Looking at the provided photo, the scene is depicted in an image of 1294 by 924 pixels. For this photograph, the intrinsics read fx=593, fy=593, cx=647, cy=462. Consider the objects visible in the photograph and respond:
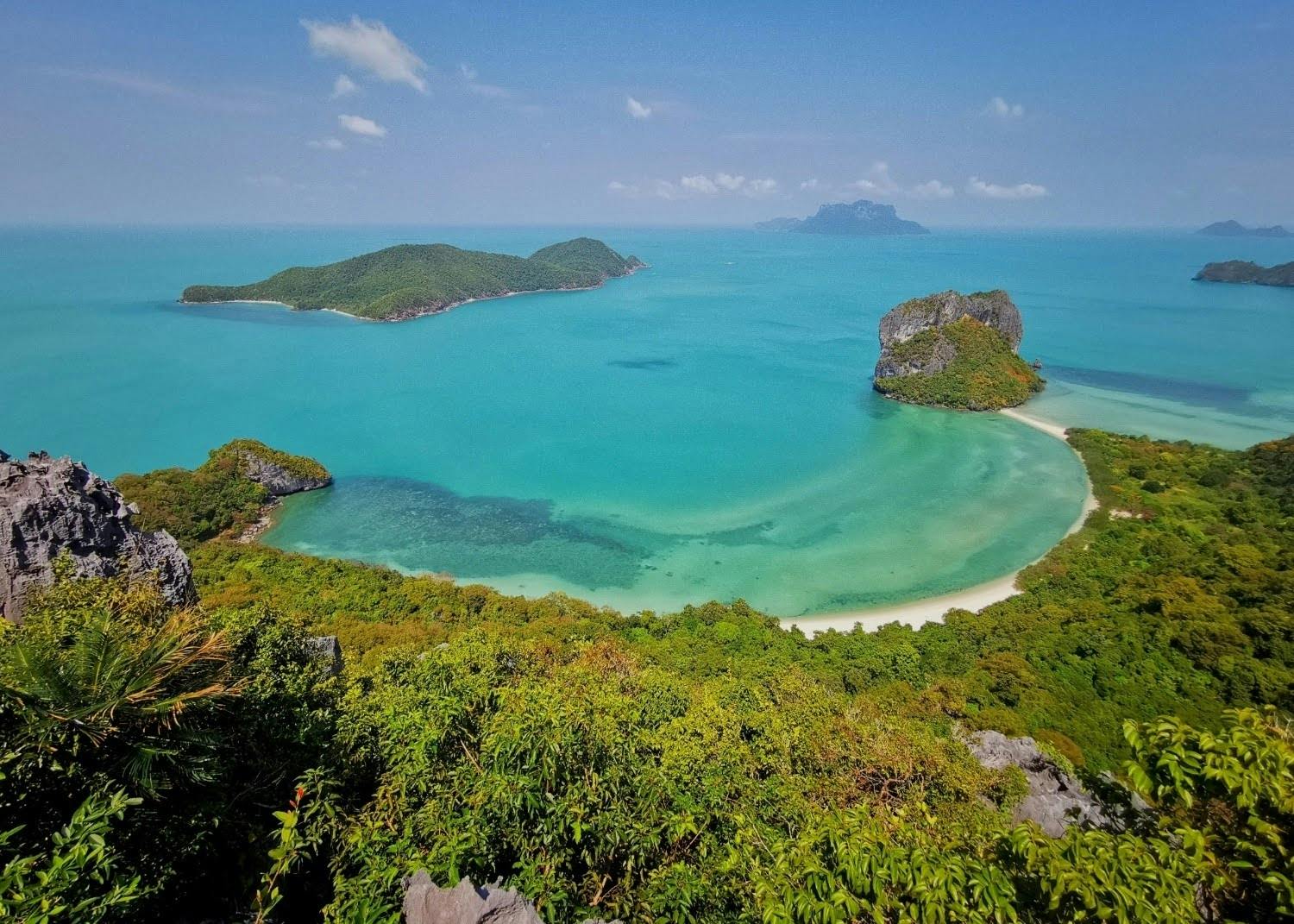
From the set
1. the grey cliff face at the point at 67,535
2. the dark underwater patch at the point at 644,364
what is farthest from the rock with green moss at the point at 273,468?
the dark underwater patch at the point at 644,364

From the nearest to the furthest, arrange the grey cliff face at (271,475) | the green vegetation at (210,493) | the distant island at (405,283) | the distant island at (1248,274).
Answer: the green vegetation at (210,493), the grey cliff face at (271,475), the distant island at (405,283), the distant island at (1248,274)

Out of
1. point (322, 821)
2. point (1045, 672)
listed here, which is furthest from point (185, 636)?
point (1045, 672)

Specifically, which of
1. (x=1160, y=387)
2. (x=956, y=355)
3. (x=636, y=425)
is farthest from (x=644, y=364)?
(x=1160, y=387)

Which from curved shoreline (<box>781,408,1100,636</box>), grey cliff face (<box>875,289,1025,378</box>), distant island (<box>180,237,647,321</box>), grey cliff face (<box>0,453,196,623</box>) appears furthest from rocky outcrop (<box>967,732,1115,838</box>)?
distant island (<box>180,237,647,321</box>)

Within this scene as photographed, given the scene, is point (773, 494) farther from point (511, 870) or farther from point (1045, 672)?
point (511, 870)

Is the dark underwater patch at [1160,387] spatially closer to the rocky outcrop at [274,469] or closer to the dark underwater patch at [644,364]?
the dark underwater patch at [644,364]

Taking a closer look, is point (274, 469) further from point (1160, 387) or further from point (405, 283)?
point (405, 283)

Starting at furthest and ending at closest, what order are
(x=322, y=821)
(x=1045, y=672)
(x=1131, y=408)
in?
(x=1131, y=408) < (x=1045, y=672) < (x=322, y=821)
